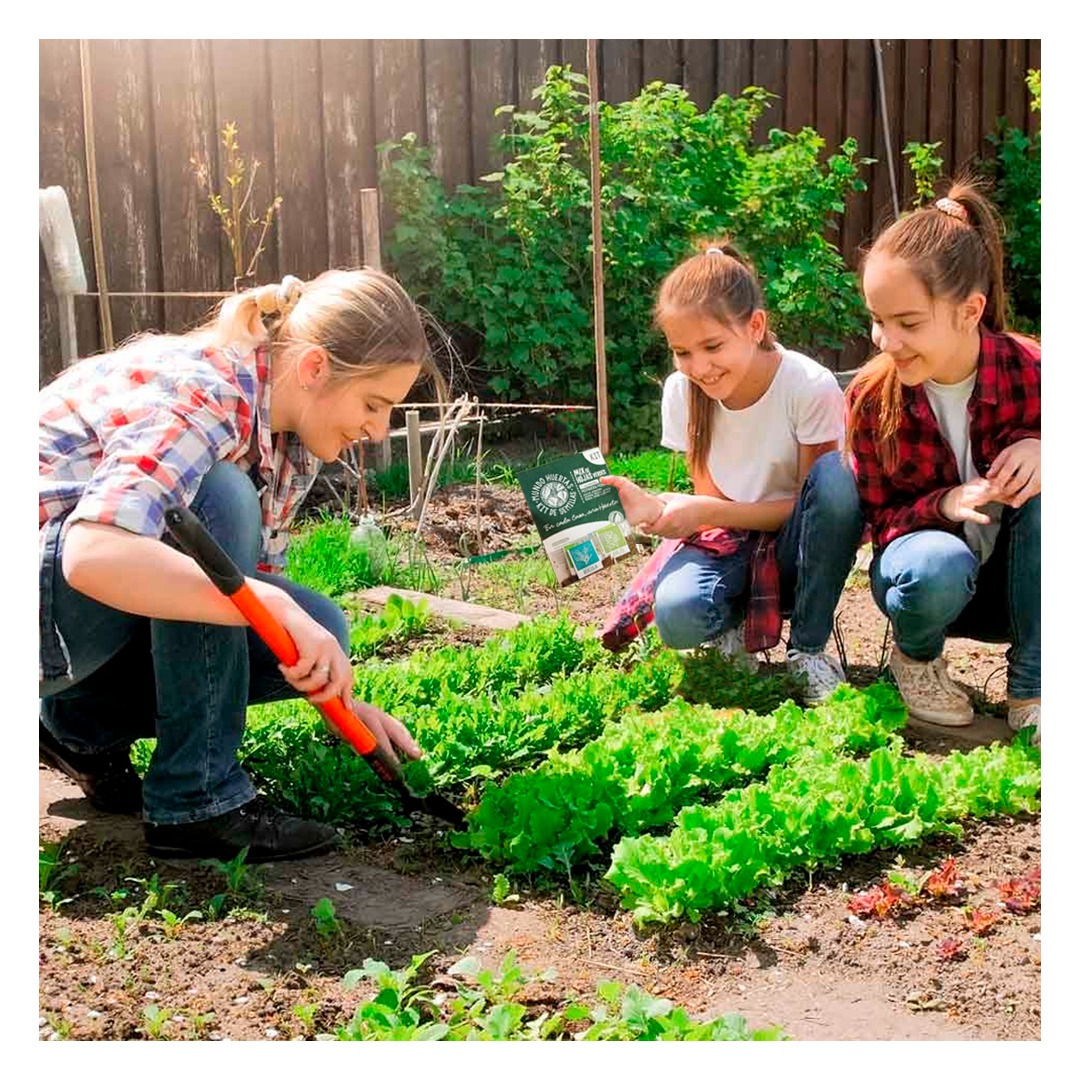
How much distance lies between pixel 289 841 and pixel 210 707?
302 millimetres

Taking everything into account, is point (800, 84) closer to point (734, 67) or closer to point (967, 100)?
point (734, 67)

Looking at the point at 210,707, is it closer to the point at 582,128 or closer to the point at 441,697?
the point at 441,697

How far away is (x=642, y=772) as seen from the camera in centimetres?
275

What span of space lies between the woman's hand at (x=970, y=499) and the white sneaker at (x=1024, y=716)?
0.44 meters

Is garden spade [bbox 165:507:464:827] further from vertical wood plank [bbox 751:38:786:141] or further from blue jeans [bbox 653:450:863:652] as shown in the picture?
vertical wood plank [bbox 751:38:786:141]

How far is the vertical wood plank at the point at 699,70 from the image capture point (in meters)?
7.55

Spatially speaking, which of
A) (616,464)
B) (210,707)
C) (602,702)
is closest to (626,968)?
(210,707)

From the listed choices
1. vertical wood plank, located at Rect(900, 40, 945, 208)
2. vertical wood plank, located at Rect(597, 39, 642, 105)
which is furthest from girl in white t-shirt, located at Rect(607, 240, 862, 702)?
vertical wood plank, located at Rect(900, 40, 945, 208)

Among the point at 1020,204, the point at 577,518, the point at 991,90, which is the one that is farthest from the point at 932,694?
the point at 1020,204

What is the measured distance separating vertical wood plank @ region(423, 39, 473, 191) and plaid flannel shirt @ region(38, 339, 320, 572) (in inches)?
171

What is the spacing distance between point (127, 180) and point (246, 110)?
1.93ft

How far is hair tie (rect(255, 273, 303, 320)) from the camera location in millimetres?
2547

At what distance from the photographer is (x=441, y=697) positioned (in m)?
3.28

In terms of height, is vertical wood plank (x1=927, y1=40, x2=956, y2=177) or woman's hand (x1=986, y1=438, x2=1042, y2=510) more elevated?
vertical wood plank (x1=927, y1=40, x2=956, y2=177)
